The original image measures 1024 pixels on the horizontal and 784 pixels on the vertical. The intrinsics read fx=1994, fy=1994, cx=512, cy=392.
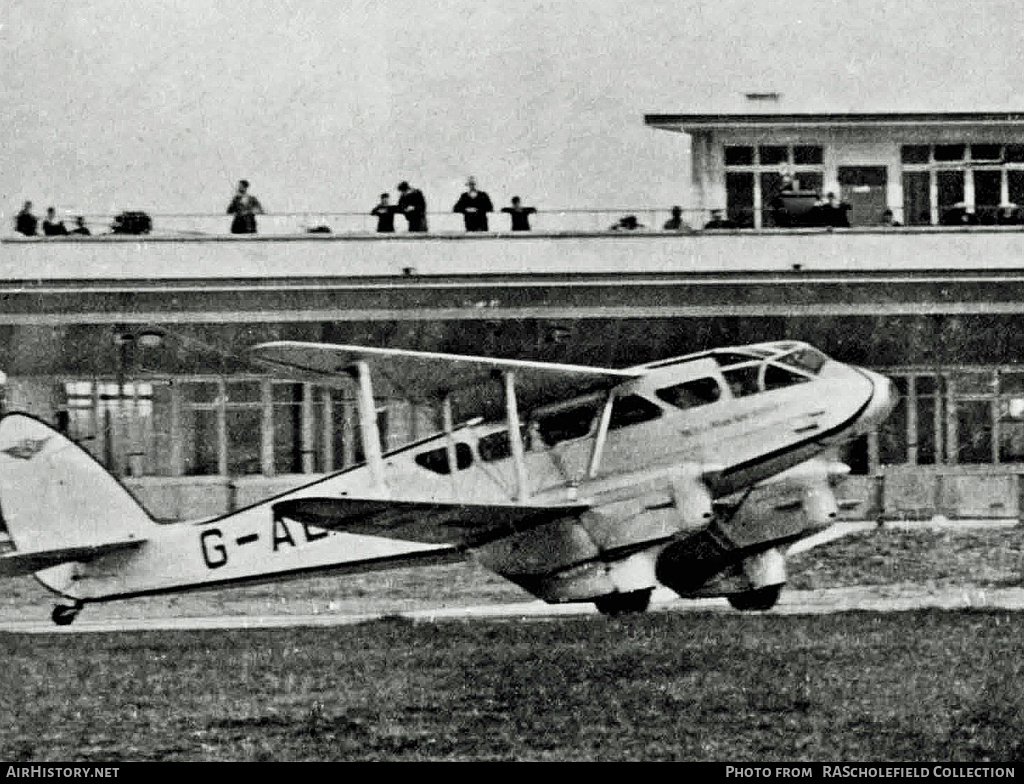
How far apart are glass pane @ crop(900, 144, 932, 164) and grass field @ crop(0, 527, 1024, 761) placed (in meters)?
11.1

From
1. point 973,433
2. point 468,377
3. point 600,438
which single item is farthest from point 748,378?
point 973,433

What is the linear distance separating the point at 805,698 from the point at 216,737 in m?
3.59

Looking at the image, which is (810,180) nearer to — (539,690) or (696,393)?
(696,393)

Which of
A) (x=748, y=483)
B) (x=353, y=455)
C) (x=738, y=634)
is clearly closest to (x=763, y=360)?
(x=748, y=483)

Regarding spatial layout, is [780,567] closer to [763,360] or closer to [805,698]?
[763,360]

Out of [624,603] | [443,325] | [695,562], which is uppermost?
[443,325]

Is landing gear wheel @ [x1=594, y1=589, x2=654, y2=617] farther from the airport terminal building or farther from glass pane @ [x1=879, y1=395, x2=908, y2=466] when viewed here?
glass pane @ [x1=879, y1=395, x2=908, y2=466]

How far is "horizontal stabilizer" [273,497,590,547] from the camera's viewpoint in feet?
49.7

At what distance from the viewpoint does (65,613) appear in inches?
669

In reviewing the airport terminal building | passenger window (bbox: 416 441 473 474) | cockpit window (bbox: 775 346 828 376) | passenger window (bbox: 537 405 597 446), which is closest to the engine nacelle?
passenger window (bbox: 537 405 597 446)

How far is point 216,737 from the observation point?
11648mm

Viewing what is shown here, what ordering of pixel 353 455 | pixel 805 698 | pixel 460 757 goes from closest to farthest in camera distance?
pixel 460 757 → pixel 805 698 → pixel 353 455

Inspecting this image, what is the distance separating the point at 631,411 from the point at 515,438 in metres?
1.13

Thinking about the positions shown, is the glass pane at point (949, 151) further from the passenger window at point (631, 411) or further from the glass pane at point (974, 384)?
the passenger window at point (631, 411)
